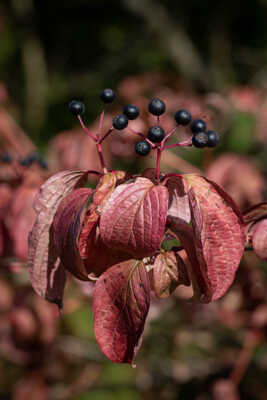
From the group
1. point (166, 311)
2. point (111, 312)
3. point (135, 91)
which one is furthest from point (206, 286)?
point (135, 91)

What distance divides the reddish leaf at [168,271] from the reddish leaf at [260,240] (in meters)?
0.10

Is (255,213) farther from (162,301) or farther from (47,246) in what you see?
(162,301)

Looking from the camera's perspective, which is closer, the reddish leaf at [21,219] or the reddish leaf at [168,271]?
the reddish leaf at [168,271]

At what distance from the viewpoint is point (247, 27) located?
4.48 m

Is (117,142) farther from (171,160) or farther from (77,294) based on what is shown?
(77,294)

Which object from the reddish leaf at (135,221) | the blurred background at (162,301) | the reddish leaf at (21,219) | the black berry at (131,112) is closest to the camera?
the reddish leaf at (135,221)

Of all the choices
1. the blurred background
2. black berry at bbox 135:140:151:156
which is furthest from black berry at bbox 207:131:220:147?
the blurred background

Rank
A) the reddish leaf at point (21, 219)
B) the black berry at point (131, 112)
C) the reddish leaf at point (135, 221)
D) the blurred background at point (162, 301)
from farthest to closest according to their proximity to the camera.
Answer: the blurred background at point (162, 301)
the reddish leaf at point (21, 219)
the black berry at point (131, 112)
the reddish leaf at point (135, 221)

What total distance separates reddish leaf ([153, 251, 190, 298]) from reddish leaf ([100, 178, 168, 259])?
2.2 inches

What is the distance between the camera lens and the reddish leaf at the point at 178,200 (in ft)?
2.07

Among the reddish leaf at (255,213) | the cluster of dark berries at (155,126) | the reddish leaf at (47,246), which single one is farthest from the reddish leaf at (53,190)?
the reddish leaf at (255,213)

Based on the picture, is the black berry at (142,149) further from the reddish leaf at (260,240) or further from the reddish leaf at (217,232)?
the reddish leaf at (260,240)

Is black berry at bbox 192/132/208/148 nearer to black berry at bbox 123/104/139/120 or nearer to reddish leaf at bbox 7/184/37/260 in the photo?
black berry at bbox 123/104/139/120

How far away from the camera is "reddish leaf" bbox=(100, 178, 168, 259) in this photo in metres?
0.56
